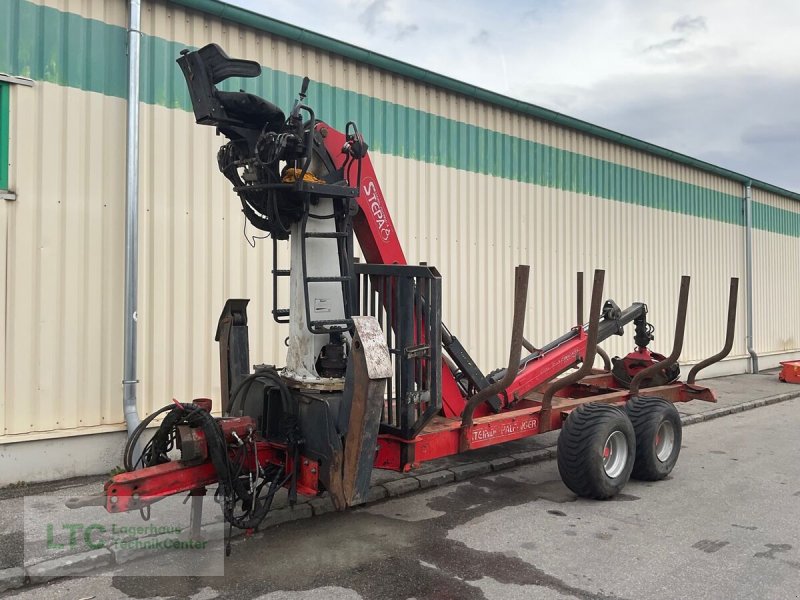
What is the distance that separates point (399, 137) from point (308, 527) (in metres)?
5.59

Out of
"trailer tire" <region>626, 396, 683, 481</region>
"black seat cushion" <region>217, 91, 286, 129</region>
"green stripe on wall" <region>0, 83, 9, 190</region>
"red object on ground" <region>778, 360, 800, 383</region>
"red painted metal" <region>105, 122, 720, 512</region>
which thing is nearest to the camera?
"red painted metal" <region>105, 122, 720, 512</region>

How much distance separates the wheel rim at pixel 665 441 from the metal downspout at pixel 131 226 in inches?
207

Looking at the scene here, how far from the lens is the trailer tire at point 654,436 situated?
20.7 feet

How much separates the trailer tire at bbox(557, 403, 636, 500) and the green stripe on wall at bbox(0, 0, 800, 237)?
4647 mm

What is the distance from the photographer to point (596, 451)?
18.4 feet

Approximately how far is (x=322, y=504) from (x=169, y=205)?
3.55 meters

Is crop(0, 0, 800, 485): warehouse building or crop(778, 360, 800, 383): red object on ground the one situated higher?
crop(0, 0, 800, 485): warehouse building

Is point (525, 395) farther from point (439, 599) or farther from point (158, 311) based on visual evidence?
point (158, 311)

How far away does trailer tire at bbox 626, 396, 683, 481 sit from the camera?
6297mm

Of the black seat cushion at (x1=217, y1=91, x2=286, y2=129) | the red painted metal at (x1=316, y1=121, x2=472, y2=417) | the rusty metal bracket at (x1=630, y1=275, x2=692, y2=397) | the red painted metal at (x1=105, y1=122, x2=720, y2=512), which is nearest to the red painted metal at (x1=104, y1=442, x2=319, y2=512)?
the red painted metal at (x1=105, y1=122, x2=720, y2=512)

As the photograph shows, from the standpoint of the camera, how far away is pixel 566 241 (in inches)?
453

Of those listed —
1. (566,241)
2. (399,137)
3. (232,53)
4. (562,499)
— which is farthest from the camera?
(566,241)

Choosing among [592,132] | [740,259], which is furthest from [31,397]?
[740,259]

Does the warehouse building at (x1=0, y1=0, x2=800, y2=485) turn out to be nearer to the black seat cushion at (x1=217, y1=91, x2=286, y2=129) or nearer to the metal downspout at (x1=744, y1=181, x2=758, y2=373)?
the black seat cushion at (x1=217, y1=91, x2=286, y2=129)
